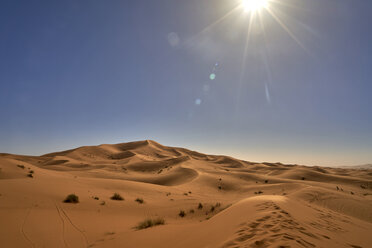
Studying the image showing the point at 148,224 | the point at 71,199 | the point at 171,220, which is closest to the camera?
the point at 148,224

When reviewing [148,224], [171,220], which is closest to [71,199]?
[148,224]

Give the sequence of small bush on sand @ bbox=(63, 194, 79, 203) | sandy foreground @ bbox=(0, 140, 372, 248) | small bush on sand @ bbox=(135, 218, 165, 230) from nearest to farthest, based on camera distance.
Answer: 1. sandy foreground @ bbox=(0, 140, 372, 248)
2. small bush on sand @ bbox=(135, 218, 165, 230)
3. small bush on sand @ bbox=(63, 194, 79, 203)

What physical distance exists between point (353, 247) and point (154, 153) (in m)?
56.7

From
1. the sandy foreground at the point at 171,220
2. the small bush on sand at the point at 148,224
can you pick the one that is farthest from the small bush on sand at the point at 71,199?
the small bush on sand at the point at 148,224

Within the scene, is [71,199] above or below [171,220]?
above

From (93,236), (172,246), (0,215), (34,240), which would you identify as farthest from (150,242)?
(0,215)

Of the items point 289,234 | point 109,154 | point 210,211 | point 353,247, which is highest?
point 109,154

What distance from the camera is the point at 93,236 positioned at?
5391 mm

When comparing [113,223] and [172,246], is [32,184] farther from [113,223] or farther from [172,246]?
[172,246]

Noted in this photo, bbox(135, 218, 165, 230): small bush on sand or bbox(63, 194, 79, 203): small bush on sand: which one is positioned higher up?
bbox(63, 194, 79, 203): small bush on sand

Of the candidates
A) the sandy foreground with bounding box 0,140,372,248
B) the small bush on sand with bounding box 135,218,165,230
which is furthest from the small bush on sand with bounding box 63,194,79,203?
the small bush on sand with bounding box 135,218,165,230

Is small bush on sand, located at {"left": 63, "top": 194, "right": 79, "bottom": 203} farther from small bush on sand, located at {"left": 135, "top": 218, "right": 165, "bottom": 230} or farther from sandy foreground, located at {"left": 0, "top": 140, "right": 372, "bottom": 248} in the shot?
Answer: small bush on sand, located at {"left": 135, "top": 218, "right": 165, "bottom": 230}

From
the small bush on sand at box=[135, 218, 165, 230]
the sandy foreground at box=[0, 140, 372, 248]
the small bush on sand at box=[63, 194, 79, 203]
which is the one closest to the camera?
the sandy foreground at box=[0, 140, 372, 248]

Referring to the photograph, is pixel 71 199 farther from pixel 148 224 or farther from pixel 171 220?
pixel 171 220
